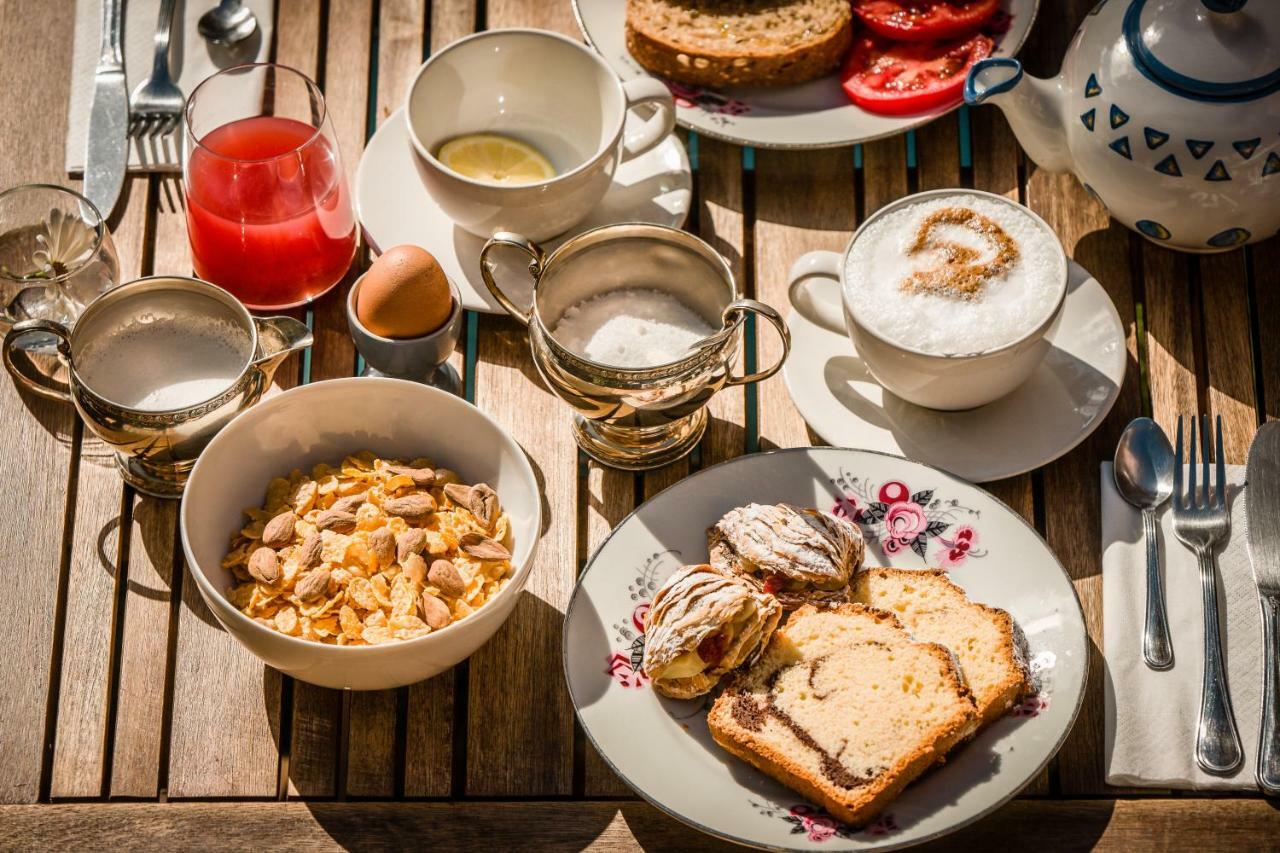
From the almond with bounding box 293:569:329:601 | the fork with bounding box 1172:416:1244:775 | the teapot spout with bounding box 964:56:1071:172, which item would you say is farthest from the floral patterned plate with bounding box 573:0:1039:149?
the almond with bounding box 293:569:329:601

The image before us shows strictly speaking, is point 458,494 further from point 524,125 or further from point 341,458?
point 524,125

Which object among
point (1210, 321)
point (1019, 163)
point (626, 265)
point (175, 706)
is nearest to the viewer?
point (175, 706)

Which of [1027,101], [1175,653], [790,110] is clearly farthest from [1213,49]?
[1175,653]

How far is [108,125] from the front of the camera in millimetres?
1626

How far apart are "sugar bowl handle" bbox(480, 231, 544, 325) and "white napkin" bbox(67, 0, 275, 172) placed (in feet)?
1.58

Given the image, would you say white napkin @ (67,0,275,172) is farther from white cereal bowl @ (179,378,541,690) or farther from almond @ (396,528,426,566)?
almond @ (396,528,426,566)

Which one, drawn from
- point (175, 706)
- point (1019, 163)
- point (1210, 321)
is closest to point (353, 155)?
point (175, 706)

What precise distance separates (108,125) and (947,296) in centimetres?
102

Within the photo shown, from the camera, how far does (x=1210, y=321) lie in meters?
1.53

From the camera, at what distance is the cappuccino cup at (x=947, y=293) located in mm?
1335

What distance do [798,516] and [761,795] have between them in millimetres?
263

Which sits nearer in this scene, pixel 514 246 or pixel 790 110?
pixel 514 246

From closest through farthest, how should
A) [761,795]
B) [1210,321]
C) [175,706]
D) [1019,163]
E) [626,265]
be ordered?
[761,795]
[175,706]
[626,265]
[1210,321]
[1019,163]

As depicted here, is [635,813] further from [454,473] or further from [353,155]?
[353,155]
